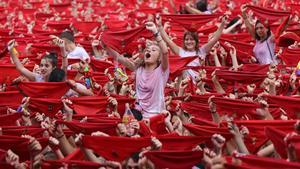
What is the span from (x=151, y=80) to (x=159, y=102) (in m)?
0.26

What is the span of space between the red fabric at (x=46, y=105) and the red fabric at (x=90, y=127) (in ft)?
2.58

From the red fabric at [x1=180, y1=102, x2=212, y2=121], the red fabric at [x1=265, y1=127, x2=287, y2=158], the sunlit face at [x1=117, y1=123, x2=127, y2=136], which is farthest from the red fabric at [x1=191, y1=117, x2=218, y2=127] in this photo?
the red fabric at [x1=265, y1=127, x2=287, y2=158]

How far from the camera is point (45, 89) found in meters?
A: 10.4

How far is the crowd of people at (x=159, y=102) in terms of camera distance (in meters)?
8.17

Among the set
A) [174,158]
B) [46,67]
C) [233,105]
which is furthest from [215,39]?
[174,158]

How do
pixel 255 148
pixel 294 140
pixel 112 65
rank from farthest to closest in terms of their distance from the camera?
1. pixel 112 65
2. pixel 255 148
3. pixel 294 140

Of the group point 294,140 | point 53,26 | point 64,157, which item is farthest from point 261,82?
point 53,26

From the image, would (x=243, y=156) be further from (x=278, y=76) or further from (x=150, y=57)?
(x=278, y=76)

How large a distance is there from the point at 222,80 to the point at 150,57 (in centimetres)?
134

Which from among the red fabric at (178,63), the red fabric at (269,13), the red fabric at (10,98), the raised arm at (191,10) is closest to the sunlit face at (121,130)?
the red fabric at (10,98)

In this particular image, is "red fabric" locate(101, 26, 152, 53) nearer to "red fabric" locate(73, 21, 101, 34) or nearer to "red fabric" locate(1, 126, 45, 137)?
"red fabric" locate(1, 126, 45, 137)

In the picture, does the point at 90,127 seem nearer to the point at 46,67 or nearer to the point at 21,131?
the point at 21,131

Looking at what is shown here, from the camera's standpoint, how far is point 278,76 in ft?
36.2

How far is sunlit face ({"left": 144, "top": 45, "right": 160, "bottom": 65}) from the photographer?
10.3 m
